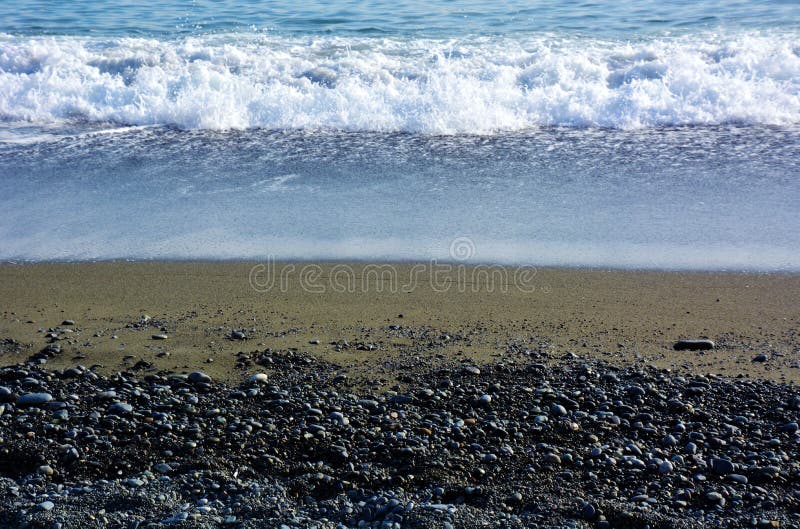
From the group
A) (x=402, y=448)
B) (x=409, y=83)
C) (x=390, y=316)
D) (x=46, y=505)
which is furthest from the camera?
(x=409, y=83)

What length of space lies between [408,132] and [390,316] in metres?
4.79

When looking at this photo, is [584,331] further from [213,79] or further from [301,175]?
[213,79]

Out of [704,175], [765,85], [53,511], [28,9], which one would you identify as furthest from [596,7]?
[53,511]

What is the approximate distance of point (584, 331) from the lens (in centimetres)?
521

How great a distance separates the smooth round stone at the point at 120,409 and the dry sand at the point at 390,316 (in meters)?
0.48

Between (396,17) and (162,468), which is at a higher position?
(396,17)

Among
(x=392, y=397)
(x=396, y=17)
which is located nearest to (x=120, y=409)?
(x=392, y=397)

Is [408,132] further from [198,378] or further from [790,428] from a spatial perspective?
[790,428]

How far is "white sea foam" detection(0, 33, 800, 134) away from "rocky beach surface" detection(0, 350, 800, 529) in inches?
231

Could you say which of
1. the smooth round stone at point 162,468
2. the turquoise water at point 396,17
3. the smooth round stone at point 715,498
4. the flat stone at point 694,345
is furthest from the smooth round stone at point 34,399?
the turquoise water at point 396,17

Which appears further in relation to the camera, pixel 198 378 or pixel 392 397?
pixel 198 378

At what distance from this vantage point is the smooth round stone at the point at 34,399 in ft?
14.1

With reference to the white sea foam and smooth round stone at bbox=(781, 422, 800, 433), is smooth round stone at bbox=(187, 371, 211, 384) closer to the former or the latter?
smooth round stone at bbox=(781, 422, 800, 433)

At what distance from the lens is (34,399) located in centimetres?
431
